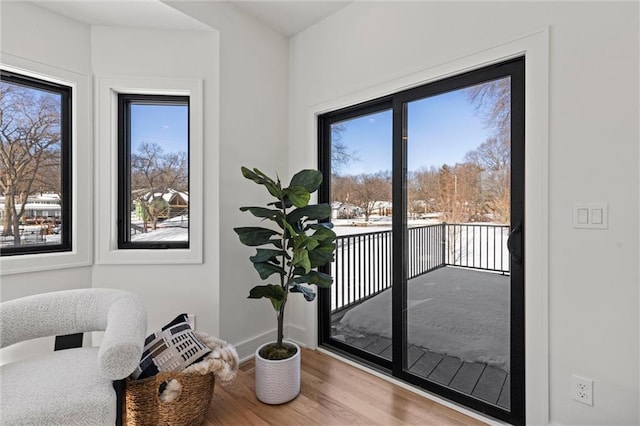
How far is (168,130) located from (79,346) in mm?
1571

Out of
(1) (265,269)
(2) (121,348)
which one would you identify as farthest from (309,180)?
(2) (121,348)

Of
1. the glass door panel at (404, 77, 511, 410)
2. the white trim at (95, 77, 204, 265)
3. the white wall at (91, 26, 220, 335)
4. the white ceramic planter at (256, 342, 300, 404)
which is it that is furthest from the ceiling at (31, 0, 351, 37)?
the white ceramic planter at (256, 342, 300, 404)

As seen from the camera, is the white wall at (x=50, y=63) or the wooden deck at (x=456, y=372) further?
the white wall at (x=50, y=63)

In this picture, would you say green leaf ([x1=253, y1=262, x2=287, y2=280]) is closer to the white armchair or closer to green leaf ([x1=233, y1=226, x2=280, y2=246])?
green leaf ([x1=233, y1=226, x2=280, y2=246])

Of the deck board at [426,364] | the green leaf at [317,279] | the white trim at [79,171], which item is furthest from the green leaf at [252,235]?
the deck board at [426,364]

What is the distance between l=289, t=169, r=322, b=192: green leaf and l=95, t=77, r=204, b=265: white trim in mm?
796

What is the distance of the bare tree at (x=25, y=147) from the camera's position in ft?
6.57

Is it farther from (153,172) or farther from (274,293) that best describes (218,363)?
(153,172)

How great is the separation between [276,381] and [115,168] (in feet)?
6.24

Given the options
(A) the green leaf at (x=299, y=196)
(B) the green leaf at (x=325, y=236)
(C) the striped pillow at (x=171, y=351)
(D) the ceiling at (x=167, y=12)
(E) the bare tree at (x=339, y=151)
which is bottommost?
(C) the striped pillow at (x=171, y=351)

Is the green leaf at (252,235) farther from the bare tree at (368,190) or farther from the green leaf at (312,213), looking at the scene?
the bare tree at (368,190)
